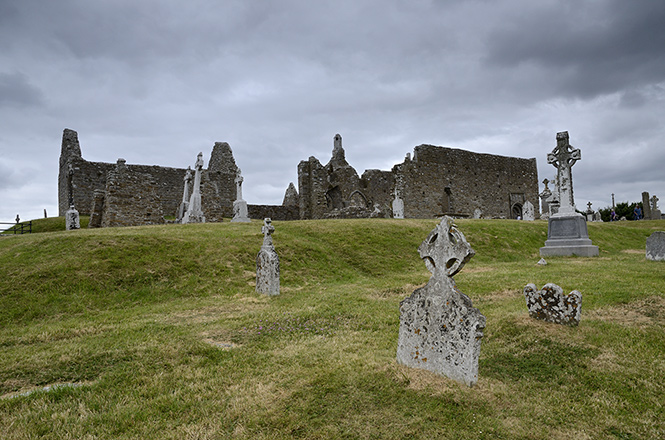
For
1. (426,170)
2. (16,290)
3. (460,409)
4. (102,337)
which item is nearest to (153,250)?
(16,290)

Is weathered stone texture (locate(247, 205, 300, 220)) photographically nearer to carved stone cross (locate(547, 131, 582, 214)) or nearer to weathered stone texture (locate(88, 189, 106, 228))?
weathered stone texture (locate(88, 189, 106, 228))

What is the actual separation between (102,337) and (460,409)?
17.3ft

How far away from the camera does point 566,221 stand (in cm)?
1446

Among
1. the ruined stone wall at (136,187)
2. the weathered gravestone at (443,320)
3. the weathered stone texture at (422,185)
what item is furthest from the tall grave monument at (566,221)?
the ruined stone wall at (136,187)

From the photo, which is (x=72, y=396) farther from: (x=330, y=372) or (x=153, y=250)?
(x=153, y=250)

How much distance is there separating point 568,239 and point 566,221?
0.72 m

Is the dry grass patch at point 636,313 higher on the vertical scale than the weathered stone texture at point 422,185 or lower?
lower

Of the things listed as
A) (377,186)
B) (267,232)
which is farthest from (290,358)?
(377,186)

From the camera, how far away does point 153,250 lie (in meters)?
10.8

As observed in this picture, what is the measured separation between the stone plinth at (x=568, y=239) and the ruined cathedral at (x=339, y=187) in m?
10.5

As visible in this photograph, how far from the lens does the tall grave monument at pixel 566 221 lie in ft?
45.5

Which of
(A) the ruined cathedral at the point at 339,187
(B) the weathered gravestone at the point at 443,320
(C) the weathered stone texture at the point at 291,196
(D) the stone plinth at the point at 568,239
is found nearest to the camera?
(B) the weathered gravestone at the point at 443,320

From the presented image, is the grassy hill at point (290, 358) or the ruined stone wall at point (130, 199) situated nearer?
the grassy hill at point (290, 358)

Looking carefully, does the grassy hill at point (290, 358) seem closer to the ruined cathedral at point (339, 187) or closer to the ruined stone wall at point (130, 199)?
the ruined stone wall at point (130, 199)
